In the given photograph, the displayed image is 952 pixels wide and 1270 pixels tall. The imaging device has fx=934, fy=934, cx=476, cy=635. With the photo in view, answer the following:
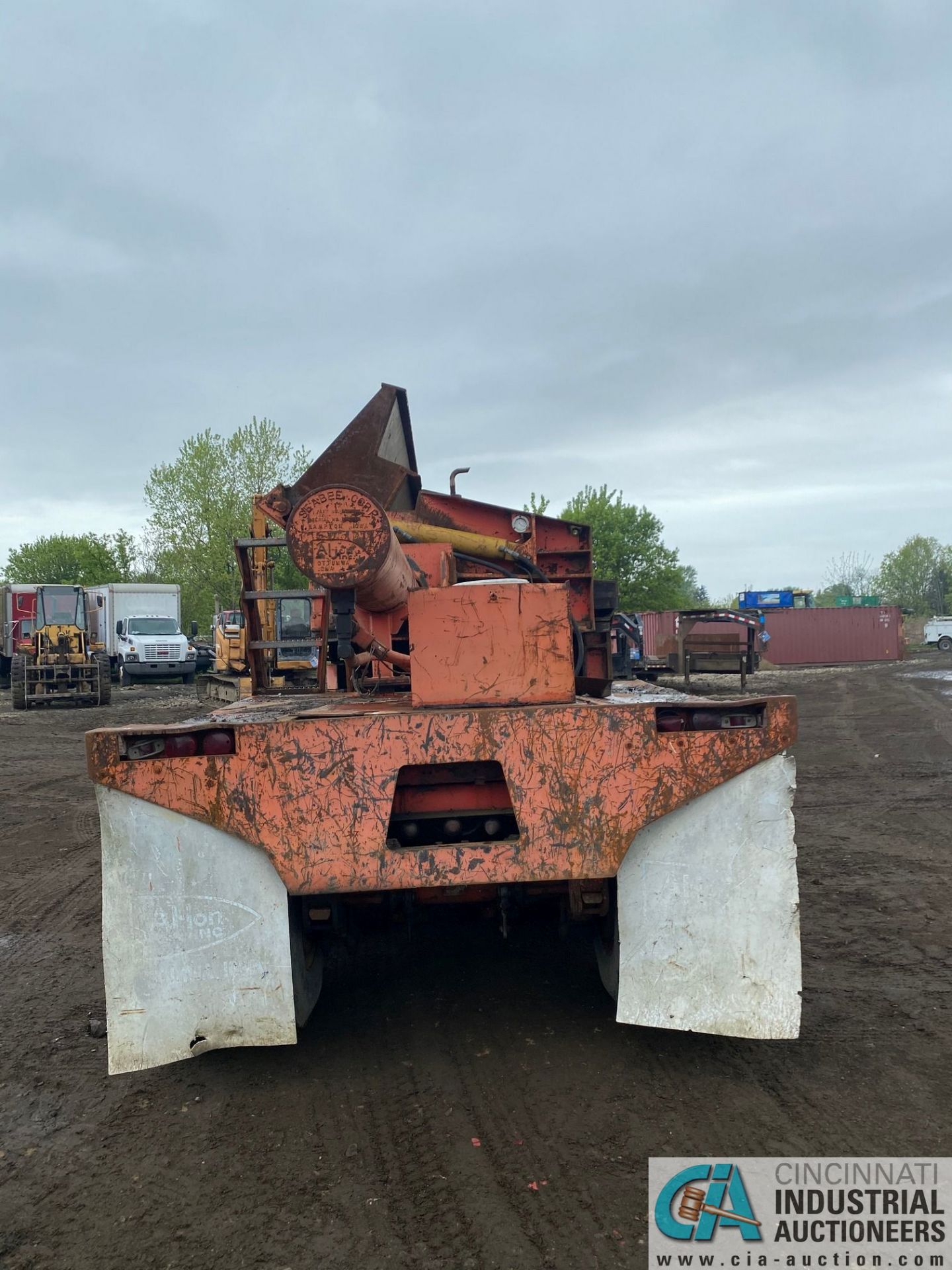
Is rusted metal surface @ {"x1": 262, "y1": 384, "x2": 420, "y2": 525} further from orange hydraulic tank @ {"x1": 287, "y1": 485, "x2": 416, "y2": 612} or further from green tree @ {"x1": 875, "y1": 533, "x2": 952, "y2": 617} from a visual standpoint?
green tree @ {"x1": 875, "y1": 533, "x2": 952, "y2": 617}

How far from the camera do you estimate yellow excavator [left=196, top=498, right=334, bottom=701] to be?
458 cm

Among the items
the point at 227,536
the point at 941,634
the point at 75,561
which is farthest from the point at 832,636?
the point at 75,561

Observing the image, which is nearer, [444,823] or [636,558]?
[444,823]

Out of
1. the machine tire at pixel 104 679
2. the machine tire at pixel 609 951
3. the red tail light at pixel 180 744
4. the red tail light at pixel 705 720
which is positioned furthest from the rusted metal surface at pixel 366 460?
the machine tire at pixel 104 679

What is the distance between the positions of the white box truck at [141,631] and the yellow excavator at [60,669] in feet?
15.0

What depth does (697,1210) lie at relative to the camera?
2.49 metres

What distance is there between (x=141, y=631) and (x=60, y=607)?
172 inches

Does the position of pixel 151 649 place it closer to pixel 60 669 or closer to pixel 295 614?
pixel 60 669

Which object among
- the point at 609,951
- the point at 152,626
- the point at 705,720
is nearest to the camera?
the point at 705,720

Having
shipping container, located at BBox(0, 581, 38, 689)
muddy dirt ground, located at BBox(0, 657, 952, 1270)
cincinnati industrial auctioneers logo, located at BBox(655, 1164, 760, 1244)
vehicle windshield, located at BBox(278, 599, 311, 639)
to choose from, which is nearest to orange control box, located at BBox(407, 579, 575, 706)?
muddy dirt ground, located at BBox(0, 657, 952, 1270)

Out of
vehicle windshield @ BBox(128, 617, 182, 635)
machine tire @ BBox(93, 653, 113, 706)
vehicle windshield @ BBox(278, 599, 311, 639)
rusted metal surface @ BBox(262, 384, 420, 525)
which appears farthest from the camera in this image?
vehicle windshield @ BBox(128, 617, 182, 635)

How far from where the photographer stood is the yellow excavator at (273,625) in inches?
180

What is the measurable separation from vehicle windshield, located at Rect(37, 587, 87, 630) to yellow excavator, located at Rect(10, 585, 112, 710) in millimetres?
460

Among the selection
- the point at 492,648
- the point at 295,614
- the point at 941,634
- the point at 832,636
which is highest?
the point at 295,614
